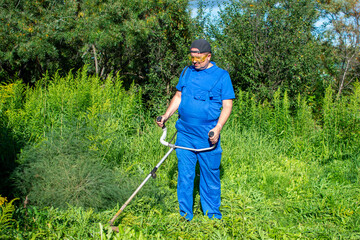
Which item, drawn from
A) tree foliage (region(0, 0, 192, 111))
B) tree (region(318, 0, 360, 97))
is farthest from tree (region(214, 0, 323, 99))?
tree (region(318, 0, 360, 97))

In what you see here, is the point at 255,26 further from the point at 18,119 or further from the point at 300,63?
the point at 18,119

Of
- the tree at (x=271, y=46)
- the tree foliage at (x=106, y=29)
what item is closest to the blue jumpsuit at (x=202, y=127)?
the tree at (x=271, y=46)

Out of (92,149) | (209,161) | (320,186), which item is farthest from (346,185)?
(92,149)

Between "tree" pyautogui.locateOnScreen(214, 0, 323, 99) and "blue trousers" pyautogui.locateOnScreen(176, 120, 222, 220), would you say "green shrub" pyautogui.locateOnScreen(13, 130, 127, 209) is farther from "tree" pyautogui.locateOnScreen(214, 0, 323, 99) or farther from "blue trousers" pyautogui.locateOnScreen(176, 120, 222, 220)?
"tree" pyautogui.locateOnScreen(214, 0, 323, 99)

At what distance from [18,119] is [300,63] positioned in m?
5.68

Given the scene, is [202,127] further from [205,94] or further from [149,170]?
[149,170]

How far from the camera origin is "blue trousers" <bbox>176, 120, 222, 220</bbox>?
3541mm

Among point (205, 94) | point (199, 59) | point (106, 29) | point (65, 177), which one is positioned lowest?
point (65, 177)

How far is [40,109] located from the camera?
524 centimetres

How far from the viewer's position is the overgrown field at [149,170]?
3.09 m

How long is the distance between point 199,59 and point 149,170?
211 cm

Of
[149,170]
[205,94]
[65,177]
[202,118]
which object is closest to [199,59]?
[205,94]

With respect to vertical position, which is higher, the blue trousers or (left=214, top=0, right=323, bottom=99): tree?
(left=214, top=0, right=323, bottom=99): tree

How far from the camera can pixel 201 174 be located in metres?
3.67
